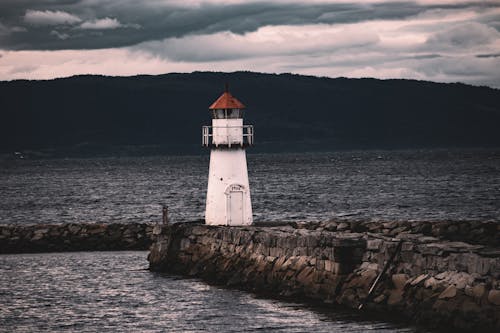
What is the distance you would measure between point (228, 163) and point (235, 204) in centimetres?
109

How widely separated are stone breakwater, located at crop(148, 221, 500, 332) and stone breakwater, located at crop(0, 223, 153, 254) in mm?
5692

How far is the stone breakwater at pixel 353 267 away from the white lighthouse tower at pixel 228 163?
0.91 m

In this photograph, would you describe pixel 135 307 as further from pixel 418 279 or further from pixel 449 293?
pixel 449 293

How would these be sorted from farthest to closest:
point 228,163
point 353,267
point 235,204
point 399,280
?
1. point 235,204
2. point 228,163
3. point 353,267
4. point 399,280

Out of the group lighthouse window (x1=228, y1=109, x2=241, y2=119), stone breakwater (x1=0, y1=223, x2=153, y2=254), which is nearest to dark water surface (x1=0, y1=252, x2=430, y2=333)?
stone breakwater (x1=0, y1=223, x2=153, y2=254)

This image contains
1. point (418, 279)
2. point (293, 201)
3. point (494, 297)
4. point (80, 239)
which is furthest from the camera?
point (293, 201)

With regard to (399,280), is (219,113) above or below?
above

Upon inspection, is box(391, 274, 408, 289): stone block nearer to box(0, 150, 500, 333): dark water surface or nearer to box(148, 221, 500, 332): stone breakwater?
box(148, 221, 500, 332): stone breakwater

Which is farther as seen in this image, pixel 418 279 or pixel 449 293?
pixel 418 279

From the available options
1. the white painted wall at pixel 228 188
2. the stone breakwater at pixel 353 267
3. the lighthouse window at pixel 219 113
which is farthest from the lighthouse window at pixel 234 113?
the stone breakwater at pixel 353 267

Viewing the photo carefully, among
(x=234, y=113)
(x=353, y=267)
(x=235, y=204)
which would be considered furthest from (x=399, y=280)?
(x=234, y=113)

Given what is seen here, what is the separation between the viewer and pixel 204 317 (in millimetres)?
20984

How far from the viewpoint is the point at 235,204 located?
27.9 metres

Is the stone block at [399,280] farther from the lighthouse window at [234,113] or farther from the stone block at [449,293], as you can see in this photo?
the lighthouse window at [234,113]
